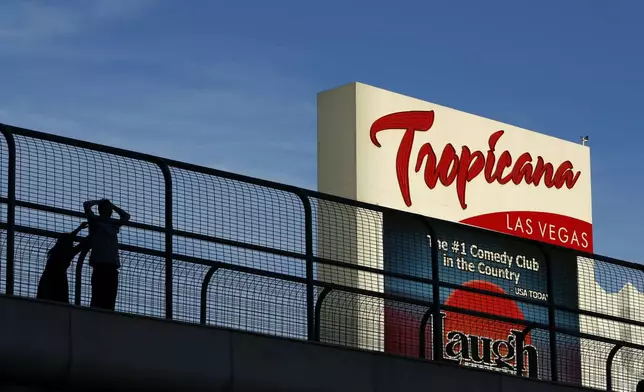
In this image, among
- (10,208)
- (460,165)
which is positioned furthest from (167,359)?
(460,165)

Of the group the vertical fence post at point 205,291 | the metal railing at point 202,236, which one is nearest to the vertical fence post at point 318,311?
the metal railing at point 202,236

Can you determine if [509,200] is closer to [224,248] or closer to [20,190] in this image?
[224,248]

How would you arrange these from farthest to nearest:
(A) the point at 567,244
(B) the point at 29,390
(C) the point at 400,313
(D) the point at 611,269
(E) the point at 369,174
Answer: (A) the point at 567,244, (E) the point at 369,174, (D) the point at 611,269, (C) the point at 400,313, (B) the point at 29,390

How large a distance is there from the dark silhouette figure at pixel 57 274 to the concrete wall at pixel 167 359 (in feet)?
1.59

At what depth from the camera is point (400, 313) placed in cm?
2089

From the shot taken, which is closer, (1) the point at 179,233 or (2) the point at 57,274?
(2) the point at 57,274

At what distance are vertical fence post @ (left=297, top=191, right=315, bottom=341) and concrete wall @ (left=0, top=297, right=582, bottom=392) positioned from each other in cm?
34

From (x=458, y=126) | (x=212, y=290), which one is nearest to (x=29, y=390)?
(x=212, y=290)

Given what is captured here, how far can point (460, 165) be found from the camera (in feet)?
115

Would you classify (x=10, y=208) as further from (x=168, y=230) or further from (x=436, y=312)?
(x=436, y=312)

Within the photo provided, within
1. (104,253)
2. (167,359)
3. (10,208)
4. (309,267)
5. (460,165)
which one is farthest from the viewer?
(460,165)

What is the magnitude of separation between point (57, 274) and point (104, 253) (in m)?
0.54

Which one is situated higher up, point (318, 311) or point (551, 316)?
point (551, 316)

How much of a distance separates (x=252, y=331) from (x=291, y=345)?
2.05 feet
